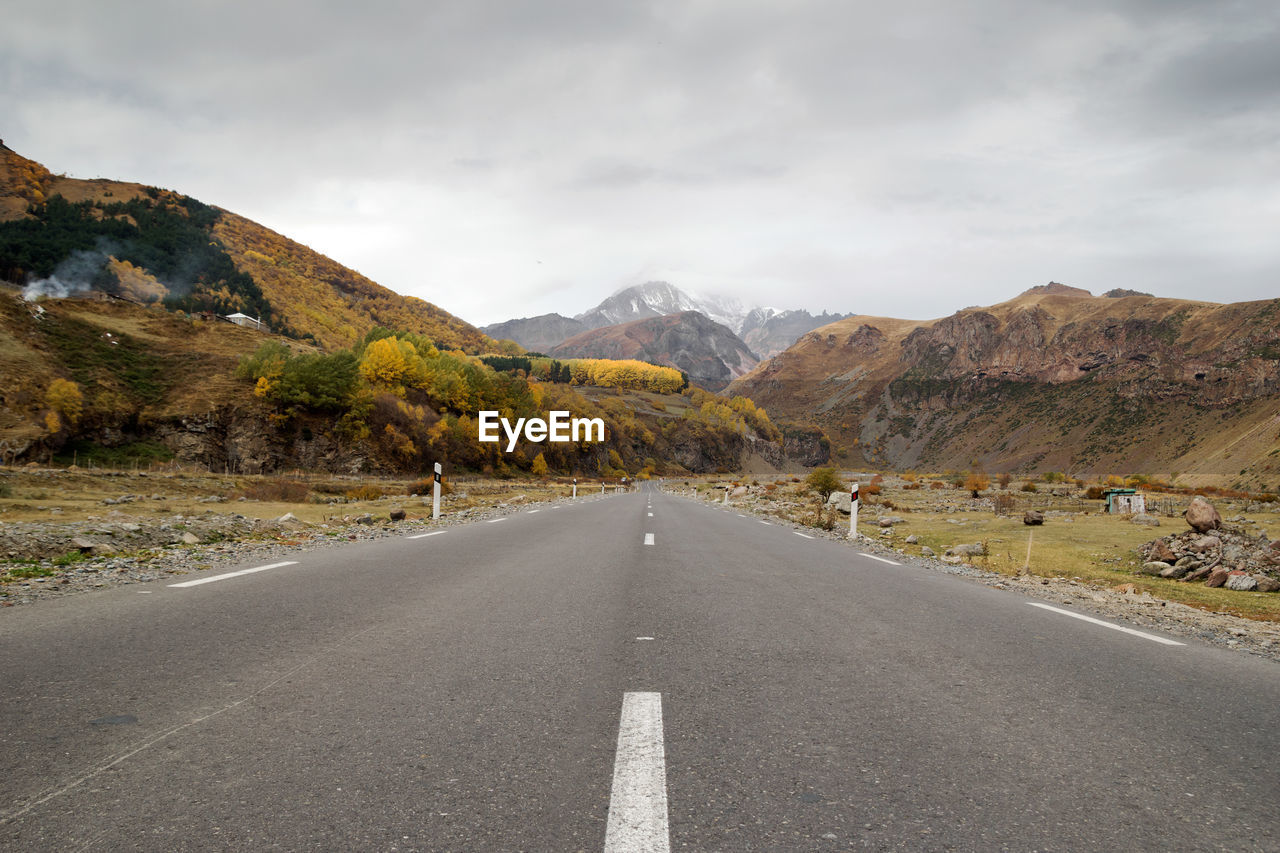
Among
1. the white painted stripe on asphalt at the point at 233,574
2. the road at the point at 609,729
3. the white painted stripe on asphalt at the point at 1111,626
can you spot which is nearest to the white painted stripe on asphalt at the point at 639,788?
the road at the point at 609,729

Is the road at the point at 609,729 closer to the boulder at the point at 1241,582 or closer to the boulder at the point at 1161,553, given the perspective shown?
the boulder at the point at 1241,582

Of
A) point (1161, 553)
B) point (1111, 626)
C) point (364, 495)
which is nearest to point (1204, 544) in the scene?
point (1161, 553)

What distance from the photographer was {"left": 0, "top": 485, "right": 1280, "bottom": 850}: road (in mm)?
2510

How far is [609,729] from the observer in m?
3.45

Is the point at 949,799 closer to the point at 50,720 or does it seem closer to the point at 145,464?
the point at 50,720

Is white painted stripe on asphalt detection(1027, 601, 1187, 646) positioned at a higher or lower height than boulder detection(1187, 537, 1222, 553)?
higher

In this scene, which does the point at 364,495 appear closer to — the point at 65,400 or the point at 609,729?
the point at 609,729

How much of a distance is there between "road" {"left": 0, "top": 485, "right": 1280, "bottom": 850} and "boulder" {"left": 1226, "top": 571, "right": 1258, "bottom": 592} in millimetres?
7108

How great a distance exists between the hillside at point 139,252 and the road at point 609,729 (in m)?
159

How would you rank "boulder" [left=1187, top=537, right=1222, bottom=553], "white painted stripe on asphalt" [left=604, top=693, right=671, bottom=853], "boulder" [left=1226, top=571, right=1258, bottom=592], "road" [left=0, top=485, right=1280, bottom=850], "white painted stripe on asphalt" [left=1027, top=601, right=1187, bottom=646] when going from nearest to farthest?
"white painted stripe on asphalt" [left=604, top=693, right=671, bottom=853] < "road" [left=0, top=485, right=1280, bottom=850] < "white painted stripe on asphalt" [left=1027, top=601, right=1187, bottom=646] < "boulder" [left=1226, top=571, right=1258, bottom=592] < "boulder" [left=1187, top=537, right=1222, bottom=553]

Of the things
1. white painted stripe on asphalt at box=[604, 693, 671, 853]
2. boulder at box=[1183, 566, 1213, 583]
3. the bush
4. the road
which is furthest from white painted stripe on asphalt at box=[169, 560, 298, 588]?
the bush

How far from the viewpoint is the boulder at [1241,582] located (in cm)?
1110

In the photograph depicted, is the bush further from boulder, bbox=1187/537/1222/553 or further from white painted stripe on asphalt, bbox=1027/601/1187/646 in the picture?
boulder, bbox=1187/537/1222/553

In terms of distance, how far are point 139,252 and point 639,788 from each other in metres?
189
